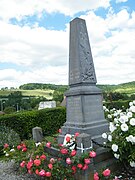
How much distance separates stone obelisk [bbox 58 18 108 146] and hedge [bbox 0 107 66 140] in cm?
521

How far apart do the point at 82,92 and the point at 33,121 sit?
686 centimetres

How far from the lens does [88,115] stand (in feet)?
20.3

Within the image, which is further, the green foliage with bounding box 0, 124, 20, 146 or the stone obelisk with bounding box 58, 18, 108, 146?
the green foliage with bounding box 0, 124, 20, 146

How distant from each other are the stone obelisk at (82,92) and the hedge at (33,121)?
17.1ft

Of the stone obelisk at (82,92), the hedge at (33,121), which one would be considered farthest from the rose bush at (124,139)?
the hedge at (33,121)

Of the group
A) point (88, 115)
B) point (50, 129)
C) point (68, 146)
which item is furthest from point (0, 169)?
point (50, 129)

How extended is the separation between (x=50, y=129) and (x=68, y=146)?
8.89 m

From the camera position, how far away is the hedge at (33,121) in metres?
11.2

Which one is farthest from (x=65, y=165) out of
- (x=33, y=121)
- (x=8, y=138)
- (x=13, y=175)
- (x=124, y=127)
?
(x=33, y=121)

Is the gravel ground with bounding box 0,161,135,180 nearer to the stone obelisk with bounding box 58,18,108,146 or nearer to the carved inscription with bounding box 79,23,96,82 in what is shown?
the stone obelisk with bounding box 58,18,108,146

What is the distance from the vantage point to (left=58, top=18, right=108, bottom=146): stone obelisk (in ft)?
20.1

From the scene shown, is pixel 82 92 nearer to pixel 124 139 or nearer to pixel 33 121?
pixel 124 139

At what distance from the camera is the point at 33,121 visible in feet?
40.3

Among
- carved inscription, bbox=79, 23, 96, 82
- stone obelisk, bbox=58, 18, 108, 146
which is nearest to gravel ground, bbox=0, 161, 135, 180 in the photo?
stone obelisk, bbox=58, 18, 108, 146
